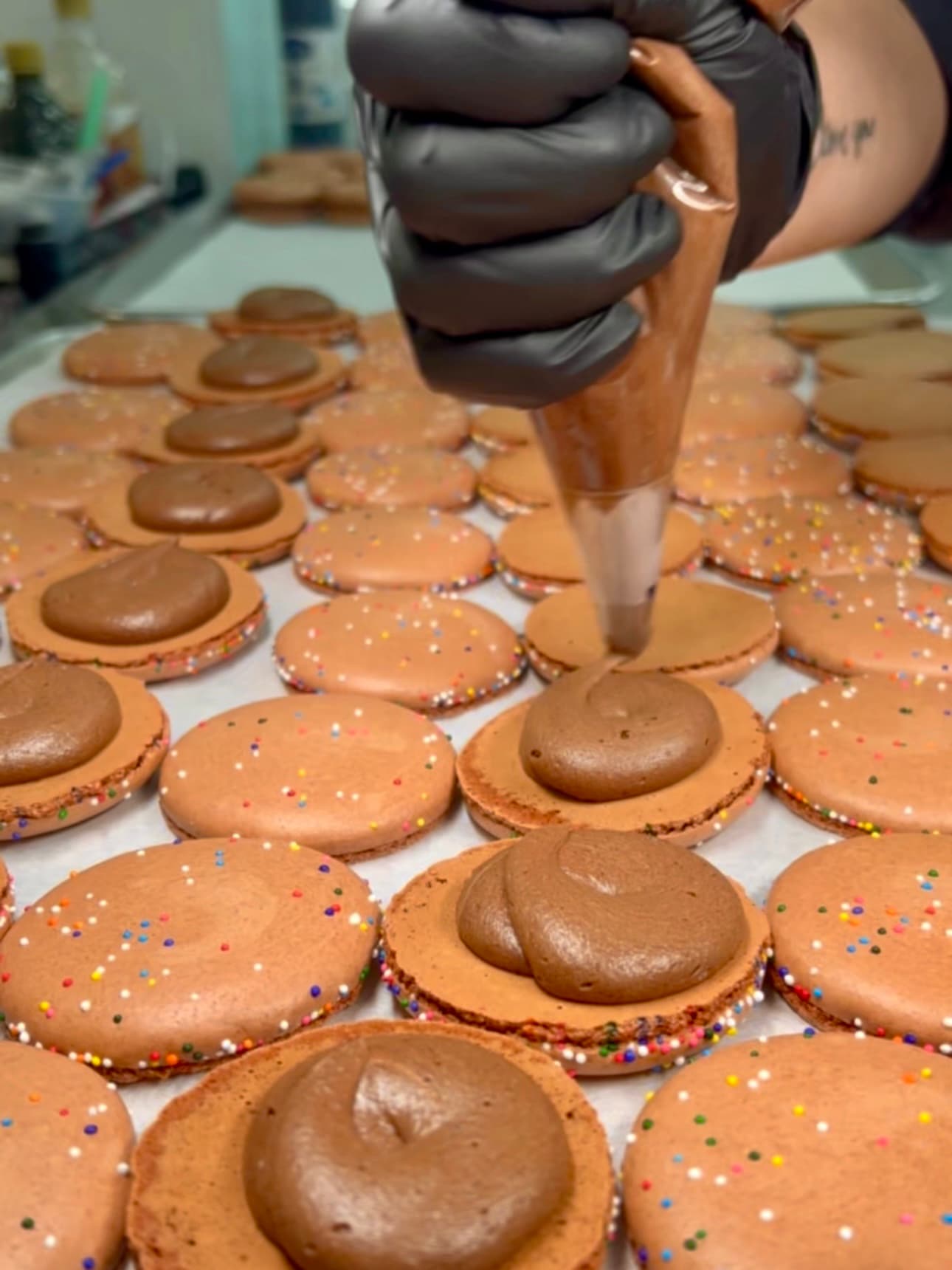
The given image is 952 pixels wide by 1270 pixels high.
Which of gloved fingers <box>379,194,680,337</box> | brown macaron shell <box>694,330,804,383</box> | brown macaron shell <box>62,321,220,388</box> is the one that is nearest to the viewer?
gloved fingers <box>379,194,680,337</box>

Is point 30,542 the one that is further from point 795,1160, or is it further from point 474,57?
point 795,1160

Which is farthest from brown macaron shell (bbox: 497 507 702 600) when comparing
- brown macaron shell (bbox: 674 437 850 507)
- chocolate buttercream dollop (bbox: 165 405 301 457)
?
chocolate buttercream dollop (bbox: 165 405 301 457)

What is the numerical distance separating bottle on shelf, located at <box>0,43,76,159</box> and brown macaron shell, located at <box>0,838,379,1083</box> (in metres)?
2.78

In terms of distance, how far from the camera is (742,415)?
2.67 meters

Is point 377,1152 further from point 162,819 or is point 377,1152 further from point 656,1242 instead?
point 162,819

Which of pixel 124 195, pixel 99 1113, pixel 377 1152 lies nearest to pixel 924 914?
pixel 377 1152

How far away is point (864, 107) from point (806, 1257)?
5.88 feet

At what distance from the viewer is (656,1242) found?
1.04 meters

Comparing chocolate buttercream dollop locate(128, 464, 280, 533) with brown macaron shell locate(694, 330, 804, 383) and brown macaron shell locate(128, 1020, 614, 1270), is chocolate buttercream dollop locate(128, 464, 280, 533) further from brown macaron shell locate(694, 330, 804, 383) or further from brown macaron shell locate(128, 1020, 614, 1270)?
brown macaron shell locate(128, 1020, 614, 1270)

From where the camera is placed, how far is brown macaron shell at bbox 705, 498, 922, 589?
2131 millimetres

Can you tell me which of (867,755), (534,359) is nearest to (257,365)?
(867,755)

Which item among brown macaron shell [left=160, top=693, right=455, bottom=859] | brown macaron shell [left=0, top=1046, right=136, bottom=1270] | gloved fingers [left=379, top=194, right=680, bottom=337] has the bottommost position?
brown macaron shell [left=160, top=693, right=455, bottom=859]

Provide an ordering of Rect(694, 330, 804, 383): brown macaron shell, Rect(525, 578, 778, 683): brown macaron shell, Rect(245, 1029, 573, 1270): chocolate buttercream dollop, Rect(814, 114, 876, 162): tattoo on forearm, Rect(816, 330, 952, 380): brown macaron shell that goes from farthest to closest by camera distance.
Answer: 1. Rect(694, 330, 804, 383): brown macaron shell
2. Rect(816, 330, 952, 380): brown macaron shell
3. Rect(814, 114, 876, 162): tattoo on forearm
4. Rect(525, 578, 778, 683): brown macaron shell
5. Rect(245, 1029, 573, 1270): chocolate buttercream dollop

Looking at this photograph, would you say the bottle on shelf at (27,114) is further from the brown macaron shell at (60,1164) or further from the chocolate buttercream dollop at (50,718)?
the brown macaron shell at (60,1164)
